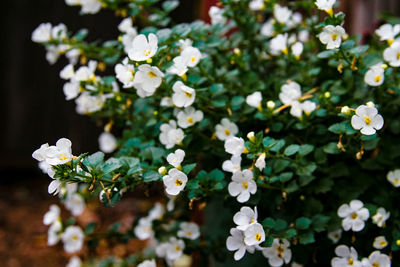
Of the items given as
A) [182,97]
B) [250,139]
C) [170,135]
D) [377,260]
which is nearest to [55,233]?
[170,135]

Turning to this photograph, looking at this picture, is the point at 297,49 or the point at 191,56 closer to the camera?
the point at 191,56

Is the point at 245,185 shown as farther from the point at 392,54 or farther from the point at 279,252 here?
the point at 392,54

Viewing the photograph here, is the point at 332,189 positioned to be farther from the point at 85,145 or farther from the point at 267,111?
the point at 85,145

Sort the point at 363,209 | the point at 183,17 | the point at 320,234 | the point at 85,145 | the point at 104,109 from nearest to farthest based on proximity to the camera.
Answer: the point at 363,209, the point at 320,234, the point at 104,109, the point at 183,17, the point at 85,145

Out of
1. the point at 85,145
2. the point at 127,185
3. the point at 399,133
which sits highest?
the point at 127,185

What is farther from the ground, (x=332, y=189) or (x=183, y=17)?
(x=332, y=189)

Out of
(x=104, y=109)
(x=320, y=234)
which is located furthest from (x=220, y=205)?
(x=104, y=109)

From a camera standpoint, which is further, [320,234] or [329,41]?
[320,234]

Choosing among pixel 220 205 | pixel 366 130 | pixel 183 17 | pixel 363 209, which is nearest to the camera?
pixel 366 130

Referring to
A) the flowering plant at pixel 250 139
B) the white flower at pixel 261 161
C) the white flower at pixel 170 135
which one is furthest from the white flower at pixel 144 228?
the white flower at pixel 261 161
